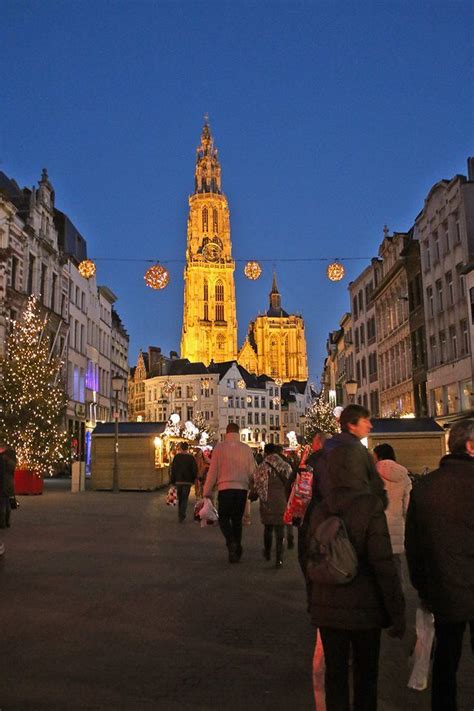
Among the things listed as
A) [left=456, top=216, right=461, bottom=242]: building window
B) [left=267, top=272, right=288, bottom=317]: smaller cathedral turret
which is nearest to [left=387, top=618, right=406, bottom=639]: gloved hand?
[left=456, top=216, right=461, bottom=242]: building window

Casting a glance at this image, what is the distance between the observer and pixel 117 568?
Result: 10133 millimetres

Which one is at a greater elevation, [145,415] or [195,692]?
[145,415]

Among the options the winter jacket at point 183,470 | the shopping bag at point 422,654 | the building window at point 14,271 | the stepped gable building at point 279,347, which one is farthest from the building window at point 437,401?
the stepped gable building at point 279,347

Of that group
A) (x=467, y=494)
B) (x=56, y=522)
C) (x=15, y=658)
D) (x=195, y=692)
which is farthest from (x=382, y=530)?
(x=56, y=522)

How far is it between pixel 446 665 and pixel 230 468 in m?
6.88

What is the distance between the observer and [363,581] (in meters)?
3.63

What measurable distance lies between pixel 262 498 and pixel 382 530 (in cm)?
735

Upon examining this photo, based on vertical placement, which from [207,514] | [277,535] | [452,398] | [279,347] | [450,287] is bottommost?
[277,535]

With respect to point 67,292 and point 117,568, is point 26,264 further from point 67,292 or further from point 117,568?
point 117,568

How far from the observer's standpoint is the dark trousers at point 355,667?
3.66 m

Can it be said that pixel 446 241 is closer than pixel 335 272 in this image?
No

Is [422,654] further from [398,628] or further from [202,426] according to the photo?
[202,426]

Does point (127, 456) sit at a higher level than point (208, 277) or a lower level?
lower

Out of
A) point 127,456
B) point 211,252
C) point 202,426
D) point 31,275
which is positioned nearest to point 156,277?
point 127,456
